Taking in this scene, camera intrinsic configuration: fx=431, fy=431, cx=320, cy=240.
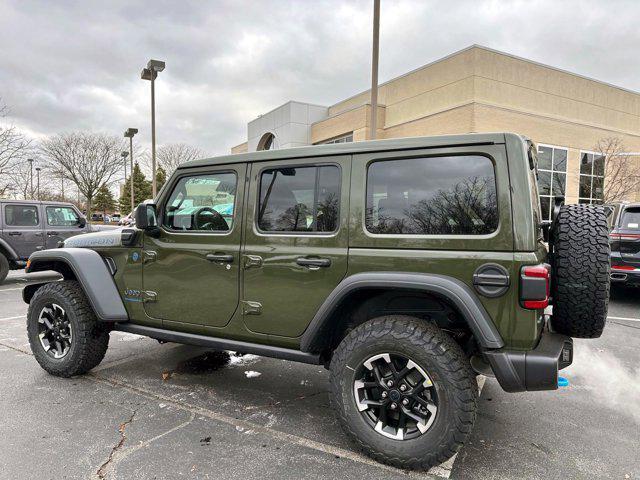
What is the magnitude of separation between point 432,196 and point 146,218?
2.23 meters

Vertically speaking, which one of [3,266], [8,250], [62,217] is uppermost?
[62,217]

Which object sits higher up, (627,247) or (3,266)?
(627,247)

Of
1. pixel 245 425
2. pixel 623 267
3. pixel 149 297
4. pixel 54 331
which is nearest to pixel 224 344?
pixel 245 425

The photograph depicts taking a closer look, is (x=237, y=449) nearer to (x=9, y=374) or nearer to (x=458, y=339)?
(x=458, y=339)

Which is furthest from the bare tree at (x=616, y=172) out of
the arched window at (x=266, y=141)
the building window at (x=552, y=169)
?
the arched window at (x=266, y=141)

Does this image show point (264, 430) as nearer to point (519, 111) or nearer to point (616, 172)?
point (519, 111)

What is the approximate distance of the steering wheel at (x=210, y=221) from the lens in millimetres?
3330

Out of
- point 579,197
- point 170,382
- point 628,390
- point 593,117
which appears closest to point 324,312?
point 170,382

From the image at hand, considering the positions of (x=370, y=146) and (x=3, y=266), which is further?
(x=3, y=266)

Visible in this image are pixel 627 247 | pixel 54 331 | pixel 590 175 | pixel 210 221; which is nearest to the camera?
pixel 210 221

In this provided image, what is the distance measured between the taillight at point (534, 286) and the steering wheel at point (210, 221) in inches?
81.5

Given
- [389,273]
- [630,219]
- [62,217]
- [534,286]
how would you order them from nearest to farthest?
[534,286], [389,273], [630,219], [62,217]

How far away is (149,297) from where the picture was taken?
11.7 ft

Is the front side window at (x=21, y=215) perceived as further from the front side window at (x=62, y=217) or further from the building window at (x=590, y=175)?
the building window at (x=590, y=175)
